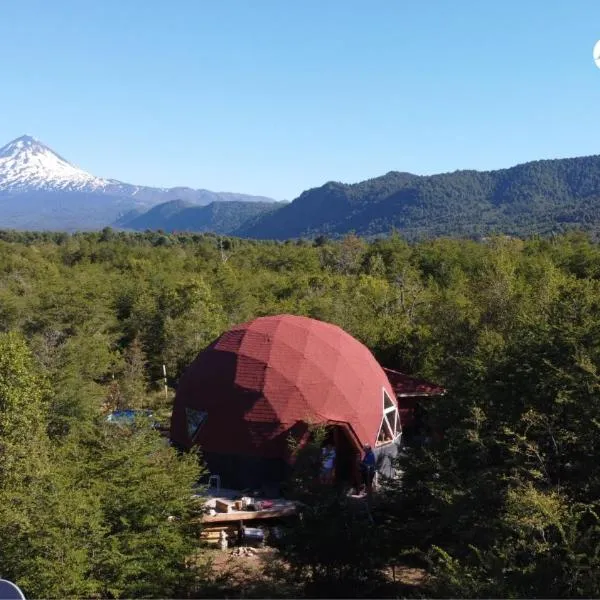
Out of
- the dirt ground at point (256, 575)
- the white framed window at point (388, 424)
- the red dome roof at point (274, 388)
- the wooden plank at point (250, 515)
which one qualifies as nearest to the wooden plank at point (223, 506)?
the wooden plank at point (250, 515)

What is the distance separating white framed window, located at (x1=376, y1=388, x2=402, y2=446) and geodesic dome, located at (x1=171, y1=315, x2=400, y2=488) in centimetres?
4

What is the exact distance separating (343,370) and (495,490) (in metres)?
9.48

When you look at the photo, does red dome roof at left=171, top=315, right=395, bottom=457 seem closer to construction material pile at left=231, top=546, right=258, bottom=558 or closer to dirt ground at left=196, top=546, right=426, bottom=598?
construction material pile at left=231, top=546, right=258, bottom=558

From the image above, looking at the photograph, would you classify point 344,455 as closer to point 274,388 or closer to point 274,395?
point 274,395

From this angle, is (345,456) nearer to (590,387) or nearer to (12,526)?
(590,387)

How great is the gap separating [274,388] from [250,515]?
13.9 feet

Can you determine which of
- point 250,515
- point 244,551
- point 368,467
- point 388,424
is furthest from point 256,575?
point 388,424

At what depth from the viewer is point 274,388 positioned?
19.4 m

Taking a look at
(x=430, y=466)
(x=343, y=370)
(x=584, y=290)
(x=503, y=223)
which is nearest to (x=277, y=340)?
(x=343, y=370)

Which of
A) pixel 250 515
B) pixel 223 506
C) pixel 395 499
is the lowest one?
pixel 250 515

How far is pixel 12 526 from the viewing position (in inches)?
440

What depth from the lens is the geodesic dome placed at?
18766 mm

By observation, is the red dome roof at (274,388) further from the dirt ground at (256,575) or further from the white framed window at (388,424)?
the dirt ground at (256,575)

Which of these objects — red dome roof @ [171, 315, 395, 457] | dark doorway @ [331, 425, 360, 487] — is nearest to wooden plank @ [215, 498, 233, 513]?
red dome roof @ [171, 315, 395, 457]
